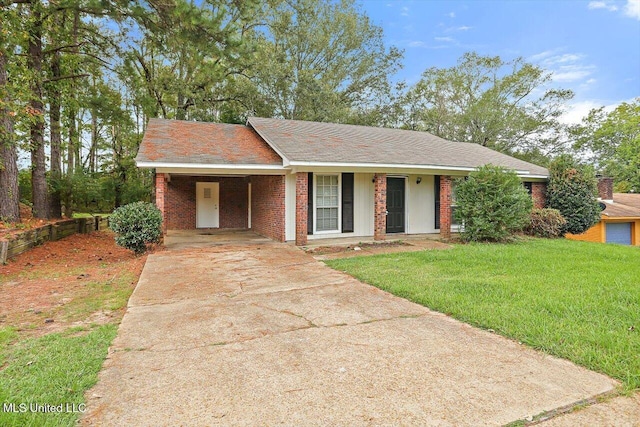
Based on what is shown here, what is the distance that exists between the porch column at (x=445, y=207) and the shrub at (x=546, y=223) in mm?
2963

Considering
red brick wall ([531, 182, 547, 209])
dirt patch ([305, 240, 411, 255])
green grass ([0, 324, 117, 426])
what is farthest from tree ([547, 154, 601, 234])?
green grass ([0, 324, 117, 426])

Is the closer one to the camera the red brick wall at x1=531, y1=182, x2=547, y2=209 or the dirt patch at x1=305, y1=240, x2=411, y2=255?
the dirt patch at x1=305, y1=240, x2=411, y2=255

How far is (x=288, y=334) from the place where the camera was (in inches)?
148

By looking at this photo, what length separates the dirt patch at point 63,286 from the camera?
4402 mm

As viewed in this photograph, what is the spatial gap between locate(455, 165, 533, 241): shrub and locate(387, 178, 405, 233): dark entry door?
2225mm

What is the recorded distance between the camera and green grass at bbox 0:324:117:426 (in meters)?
2.31

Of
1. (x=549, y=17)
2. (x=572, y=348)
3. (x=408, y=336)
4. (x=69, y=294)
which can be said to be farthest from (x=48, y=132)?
(x=549, y=17)

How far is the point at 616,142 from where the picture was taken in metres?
33.5

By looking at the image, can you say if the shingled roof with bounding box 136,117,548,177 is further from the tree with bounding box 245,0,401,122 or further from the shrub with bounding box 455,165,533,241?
the tree with bounding box 245,0,401,122

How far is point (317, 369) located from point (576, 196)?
13860 millimetres

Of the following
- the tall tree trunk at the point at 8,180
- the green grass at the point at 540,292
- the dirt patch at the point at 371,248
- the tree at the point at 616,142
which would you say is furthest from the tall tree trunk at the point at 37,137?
the tree at the point at 616,142

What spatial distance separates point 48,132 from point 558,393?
18979 mm

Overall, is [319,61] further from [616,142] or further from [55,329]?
[616,142]

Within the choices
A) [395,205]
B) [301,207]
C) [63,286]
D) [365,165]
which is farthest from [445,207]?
[63,286]
